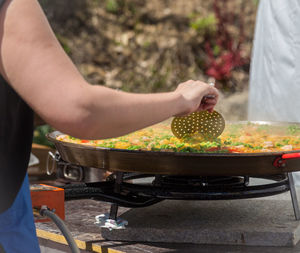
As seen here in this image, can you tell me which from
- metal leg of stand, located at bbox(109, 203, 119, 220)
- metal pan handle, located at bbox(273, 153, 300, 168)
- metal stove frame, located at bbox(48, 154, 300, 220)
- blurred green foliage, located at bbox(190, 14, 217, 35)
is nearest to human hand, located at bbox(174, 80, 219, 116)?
metal pan handle, located at bbox(273, 153, 300, 168)

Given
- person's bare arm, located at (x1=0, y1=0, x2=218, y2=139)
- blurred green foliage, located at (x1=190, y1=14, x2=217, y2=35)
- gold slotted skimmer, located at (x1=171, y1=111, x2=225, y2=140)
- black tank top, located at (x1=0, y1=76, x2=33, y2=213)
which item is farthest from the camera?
blurred green foliage, located at (x1=190, y1=14, x2=217, y2=35)

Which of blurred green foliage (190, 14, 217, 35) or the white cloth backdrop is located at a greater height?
blurred green foliage (190, 14, 217, 35)

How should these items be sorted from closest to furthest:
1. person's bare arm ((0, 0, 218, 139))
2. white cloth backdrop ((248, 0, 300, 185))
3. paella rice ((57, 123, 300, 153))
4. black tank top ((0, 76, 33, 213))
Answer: person's bare arm ((0, 0, 218, 139))
black tank top ((0, 76, 33, 213))
paella rice ((57, 123, 300, 153))
white cloth backdrop ((248, 0, 300, 185))

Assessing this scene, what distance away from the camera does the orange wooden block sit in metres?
1.64

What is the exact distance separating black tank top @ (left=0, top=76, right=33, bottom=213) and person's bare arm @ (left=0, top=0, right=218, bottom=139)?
0.49 ft

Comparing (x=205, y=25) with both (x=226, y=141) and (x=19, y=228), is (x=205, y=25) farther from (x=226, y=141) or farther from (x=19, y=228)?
(x=19, y=228)

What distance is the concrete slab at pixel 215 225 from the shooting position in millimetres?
2008

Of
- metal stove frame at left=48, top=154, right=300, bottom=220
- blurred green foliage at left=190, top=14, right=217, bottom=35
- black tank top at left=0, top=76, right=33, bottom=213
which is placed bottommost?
metal stove frame at left=48, top=154, right=300, bottom=220

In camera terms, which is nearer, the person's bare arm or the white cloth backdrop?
the person's bare arm

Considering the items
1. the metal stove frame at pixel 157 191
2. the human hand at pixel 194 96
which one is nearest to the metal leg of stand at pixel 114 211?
the metal stove frame at pixel 157 191

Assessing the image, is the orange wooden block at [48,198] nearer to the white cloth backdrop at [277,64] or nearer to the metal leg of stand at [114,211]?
the metal leg of stand at [114,211]

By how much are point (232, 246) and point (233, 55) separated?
6.65 m

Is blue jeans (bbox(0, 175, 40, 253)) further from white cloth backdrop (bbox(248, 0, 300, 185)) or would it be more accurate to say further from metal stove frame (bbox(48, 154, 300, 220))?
white cloth backdrop (bbox(248, 0, 300, 185))

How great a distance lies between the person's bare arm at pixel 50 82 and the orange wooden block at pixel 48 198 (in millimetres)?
759
